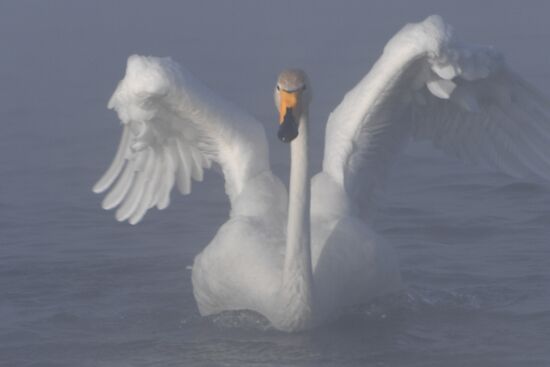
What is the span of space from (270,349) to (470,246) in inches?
117

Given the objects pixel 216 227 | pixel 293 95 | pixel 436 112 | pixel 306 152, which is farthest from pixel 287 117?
pixel 216 227

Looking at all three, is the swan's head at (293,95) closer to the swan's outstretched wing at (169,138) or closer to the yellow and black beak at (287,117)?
the yellow and black beak at (287,117)

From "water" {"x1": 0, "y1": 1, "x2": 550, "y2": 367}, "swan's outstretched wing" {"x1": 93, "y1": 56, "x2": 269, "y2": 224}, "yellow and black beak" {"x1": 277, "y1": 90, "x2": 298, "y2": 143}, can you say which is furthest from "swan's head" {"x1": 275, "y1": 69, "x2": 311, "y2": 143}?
"water" {"x1": 0, "y1": 1, "x2": 550, "y2": 367}

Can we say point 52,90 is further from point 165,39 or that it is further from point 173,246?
point 173,246

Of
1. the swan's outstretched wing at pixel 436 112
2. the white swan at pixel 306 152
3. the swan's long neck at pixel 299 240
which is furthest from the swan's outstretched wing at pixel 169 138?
the swan's long neck at pixel 299 240

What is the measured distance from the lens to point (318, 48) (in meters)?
20.3

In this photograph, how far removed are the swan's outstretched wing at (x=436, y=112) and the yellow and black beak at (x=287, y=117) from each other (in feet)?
3.10

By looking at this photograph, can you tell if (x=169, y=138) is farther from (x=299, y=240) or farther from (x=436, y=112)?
(x=299, y=240)

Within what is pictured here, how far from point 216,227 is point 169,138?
208cm

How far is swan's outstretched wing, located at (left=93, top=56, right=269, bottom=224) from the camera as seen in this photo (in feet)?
33.4

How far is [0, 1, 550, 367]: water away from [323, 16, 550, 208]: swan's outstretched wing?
2.72 ft

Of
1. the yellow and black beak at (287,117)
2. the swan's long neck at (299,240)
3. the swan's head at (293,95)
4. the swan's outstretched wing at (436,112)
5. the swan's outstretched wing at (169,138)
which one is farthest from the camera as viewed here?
the swan's outstretched wing at (169,138)

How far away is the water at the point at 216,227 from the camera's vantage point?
31.3ft

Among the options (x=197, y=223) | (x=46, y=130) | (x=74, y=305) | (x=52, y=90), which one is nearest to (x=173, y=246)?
(x=197, y=223)
